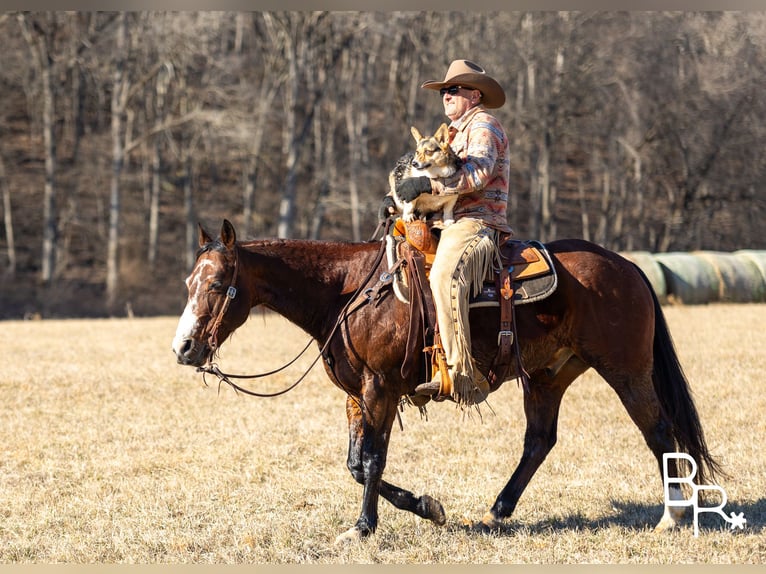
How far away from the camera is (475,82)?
20.4 ft

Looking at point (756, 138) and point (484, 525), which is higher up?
point (756, 138)

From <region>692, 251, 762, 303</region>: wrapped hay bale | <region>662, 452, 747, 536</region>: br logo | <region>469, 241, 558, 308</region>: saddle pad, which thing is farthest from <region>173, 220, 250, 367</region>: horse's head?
<region>692, 251, 762, 303</region>: wrapped hay bale

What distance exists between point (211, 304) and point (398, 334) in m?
1.20

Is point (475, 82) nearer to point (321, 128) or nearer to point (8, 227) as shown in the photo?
point (8, 227)

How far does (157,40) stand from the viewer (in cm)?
3106

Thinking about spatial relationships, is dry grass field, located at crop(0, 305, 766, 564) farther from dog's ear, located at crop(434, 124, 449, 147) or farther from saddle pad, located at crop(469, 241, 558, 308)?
dog's ear, located at crop(434, 124, 449, 147)

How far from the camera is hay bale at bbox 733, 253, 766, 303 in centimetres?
2147

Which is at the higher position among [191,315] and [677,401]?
[191,315]

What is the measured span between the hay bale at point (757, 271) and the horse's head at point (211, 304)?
59.5 ft

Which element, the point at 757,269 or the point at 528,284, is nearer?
the point at 528,284

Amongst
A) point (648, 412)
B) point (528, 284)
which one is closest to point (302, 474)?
point (528, 284)

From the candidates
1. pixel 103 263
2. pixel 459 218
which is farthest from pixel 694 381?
pixel 103 263

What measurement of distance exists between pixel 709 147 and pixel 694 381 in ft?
83.9

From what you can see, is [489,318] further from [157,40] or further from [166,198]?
[166,198]
